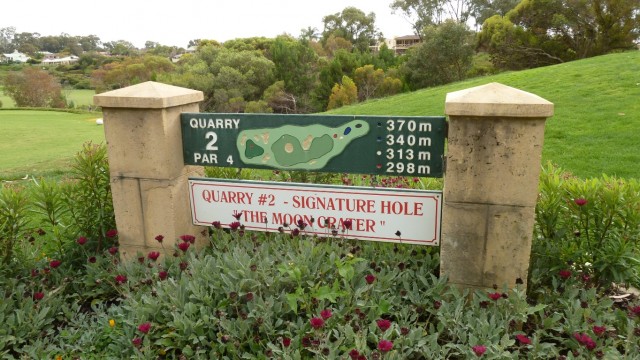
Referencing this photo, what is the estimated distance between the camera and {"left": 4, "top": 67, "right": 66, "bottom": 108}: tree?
38.5m

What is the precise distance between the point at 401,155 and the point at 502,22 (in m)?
25.8

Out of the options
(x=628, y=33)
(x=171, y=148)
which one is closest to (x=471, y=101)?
(x=171, y=148)

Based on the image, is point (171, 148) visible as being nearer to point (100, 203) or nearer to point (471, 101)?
point (100, 203)

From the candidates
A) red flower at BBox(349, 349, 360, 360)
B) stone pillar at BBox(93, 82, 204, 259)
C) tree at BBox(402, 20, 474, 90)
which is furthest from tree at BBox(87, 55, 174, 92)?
red flower at BBox(349, 349, 360, 360)

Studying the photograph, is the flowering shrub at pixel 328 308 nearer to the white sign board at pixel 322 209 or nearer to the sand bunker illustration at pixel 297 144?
the white sign board at pixel 322 209

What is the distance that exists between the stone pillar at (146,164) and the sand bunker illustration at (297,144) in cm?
51

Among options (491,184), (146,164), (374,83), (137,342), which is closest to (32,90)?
(374,83)

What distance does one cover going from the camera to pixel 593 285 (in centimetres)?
296

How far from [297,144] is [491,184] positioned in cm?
Result: 126

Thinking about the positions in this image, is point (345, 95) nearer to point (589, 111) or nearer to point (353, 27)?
point (589, 111)

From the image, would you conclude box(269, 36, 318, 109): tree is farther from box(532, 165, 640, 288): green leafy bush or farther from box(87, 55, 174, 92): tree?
box(532, 165, 640, 288): green leafy bush

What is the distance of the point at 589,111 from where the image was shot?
391 inches

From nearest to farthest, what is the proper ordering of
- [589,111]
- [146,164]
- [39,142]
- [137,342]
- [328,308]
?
[137,342] < [328,308] < [146,164] < [589,111] < [39,142]

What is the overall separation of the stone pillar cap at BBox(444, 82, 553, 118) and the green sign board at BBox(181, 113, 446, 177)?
0.87 feet
